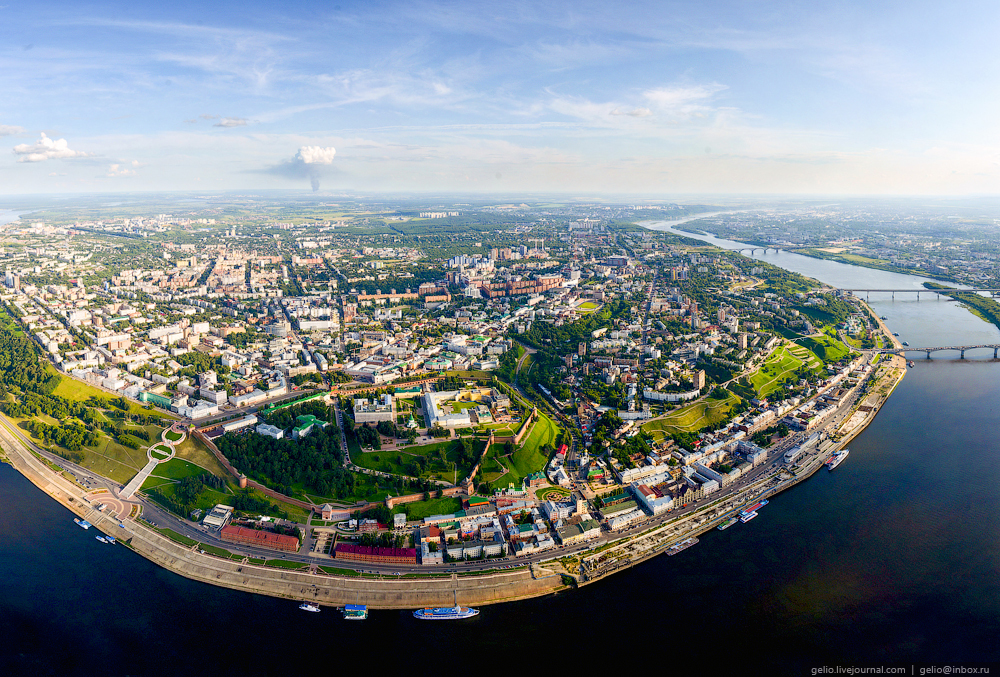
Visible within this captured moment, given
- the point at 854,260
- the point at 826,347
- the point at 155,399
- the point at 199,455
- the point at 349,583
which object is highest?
the point at 854,260

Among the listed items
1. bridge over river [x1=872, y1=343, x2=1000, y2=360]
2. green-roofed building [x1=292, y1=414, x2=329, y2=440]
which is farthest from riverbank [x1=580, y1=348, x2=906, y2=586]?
bridge over river [x1=872, y1=343, x2=1000, y2=360]

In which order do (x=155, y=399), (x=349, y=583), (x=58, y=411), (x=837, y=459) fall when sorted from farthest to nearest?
(x=155, y=399)
(x=58, y=411)
(x=837, y=459)
(x=349, y=583)

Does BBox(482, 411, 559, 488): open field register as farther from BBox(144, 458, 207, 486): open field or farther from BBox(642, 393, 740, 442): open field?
BBox(144, 458, 207, 486): open field

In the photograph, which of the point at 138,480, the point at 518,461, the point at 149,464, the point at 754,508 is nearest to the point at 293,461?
the point at 138,480

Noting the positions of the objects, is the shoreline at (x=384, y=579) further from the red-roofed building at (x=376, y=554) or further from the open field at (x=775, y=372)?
the open field at (x=775, y=372)

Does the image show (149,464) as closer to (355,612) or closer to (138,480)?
(138,480)

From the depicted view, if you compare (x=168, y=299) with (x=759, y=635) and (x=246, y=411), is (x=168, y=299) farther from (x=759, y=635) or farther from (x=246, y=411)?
(x=759, y=635)

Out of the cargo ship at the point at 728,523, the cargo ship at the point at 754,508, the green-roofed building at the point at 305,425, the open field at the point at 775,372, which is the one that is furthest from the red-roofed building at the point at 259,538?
the open field at the point at 775,372
